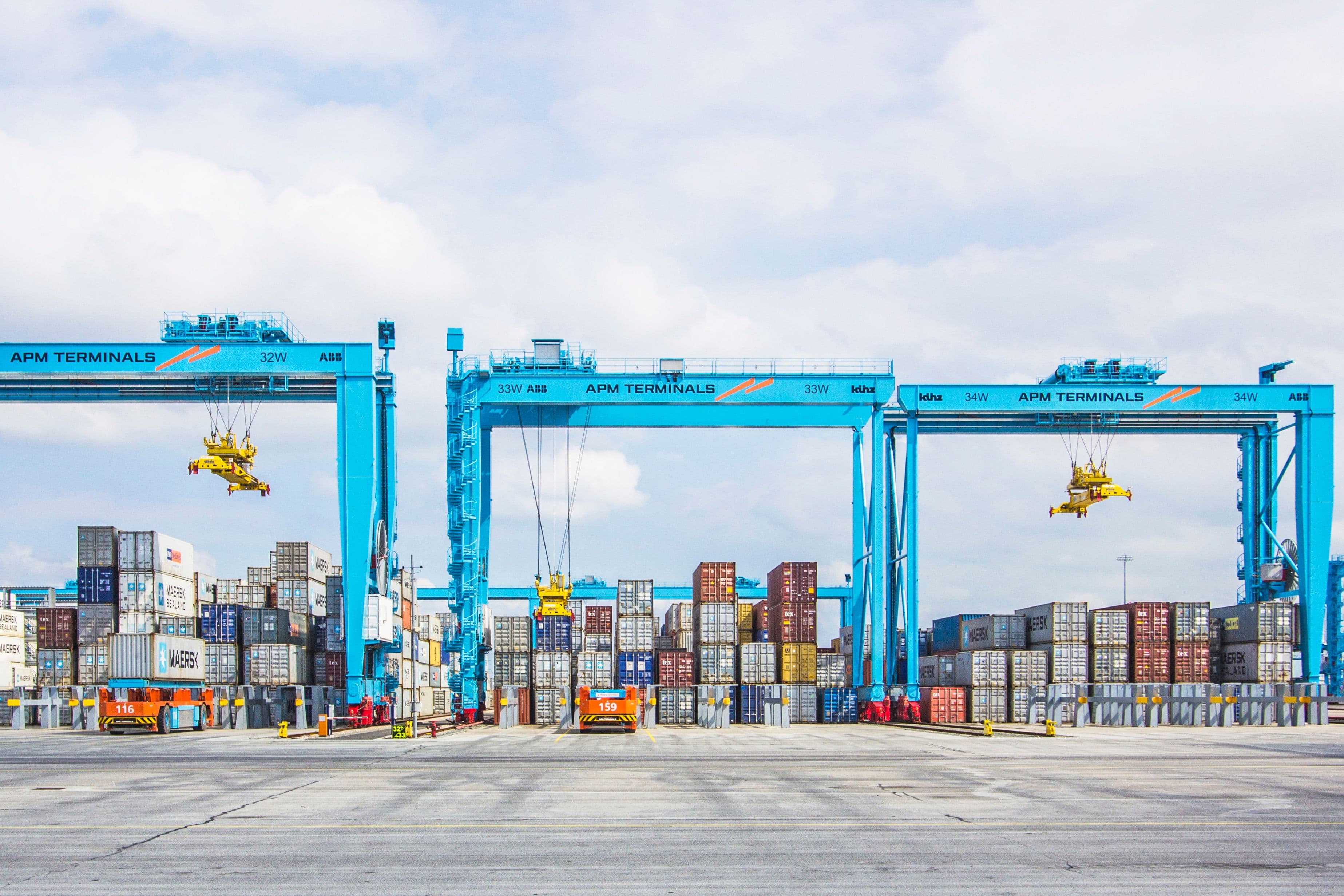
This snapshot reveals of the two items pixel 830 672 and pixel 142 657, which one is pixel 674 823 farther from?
pixel 830 672

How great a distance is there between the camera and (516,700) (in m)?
42.3

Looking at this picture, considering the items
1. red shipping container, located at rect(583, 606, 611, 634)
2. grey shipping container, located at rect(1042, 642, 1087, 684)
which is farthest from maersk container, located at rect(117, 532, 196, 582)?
grey shipping container, located at rect(1042, 642, 1087, 684)

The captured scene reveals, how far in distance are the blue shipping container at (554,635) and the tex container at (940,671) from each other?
39.5 feet

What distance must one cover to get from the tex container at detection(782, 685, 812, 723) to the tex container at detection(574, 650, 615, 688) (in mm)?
7701

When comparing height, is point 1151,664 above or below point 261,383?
below

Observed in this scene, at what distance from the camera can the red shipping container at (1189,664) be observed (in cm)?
4419

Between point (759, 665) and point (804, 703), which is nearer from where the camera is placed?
point (759, 665)

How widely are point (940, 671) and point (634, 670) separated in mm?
14588

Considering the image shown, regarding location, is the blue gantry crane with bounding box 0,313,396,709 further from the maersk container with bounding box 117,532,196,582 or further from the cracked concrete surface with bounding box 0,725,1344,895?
the cracked concrete surface with bounding box 0,725,1344,895

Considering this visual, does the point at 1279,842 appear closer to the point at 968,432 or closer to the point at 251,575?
the point at 968,432

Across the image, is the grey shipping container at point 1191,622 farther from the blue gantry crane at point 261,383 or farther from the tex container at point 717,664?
the blue gantry crane at point 261,383

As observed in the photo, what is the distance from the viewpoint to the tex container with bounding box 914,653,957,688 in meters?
47.5

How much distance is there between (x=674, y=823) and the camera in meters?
14.1

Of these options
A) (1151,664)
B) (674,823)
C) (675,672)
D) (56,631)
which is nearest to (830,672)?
(675,672)
